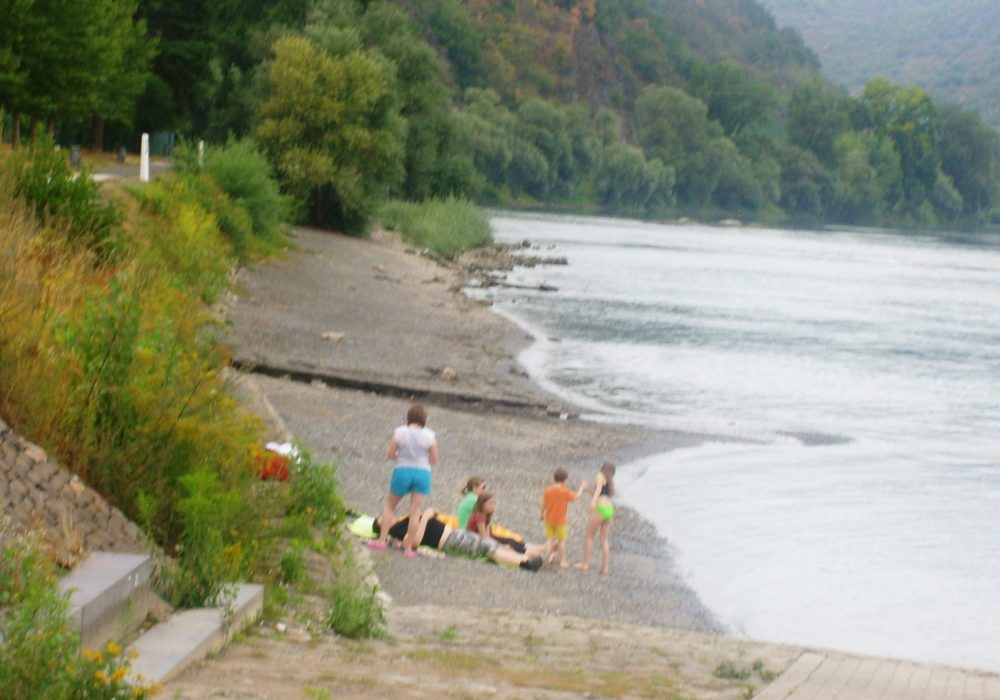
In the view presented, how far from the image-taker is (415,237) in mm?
64000

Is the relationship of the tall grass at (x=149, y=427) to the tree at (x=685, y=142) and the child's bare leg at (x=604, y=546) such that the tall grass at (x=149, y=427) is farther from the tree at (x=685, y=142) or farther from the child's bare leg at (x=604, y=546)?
the tree at (x=685, y=142)

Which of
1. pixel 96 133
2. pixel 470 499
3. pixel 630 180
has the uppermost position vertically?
pixel 96 133

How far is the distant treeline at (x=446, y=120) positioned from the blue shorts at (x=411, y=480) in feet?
85.8

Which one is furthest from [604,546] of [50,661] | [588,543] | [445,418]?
[50,661]

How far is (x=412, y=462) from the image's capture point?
539 inches

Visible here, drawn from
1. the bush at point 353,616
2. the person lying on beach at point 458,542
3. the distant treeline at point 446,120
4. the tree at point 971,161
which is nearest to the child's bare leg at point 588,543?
the person lying on beach at point 458,542

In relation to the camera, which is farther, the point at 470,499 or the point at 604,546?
the point at 604,546

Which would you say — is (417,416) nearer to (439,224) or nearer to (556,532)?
(556,532)

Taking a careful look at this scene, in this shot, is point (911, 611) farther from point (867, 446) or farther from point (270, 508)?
point (867, 446)

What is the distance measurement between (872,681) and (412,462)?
5479 millimetres

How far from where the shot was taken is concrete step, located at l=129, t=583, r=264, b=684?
23.0 ft

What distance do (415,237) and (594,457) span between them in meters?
41.7

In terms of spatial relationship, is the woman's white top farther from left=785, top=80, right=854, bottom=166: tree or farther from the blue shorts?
left=785, top=80, right=854, bottom=166: tree

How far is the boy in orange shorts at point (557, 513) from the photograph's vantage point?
15.1 meters
